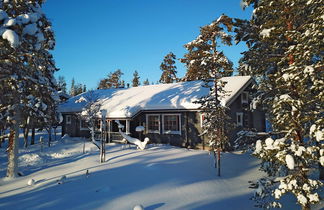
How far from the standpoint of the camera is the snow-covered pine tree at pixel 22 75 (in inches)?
456

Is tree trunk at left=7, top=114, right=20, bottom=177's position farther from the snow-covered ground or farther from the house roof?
the house roof

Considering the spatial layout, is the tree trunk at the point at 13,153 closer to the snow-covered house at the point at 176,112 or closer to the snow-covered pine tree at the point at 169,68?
the snow-covered house at the point at 176,112

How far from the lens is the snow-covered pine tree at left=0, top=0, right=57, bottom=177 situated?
1159 centimetres

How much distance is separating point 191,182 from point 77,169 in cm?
691

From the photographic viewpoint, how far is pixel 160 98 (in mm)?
21141

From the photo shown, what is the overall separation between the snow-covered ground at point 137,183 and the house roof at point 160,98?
504 centimetres

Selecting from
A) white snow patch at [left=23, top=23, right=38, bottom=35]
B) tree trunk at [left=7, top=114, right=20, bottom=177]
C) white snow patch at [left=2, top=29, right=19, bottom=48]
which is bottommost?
tree trunk at [left=7, top=114, right=20, bottom=177]

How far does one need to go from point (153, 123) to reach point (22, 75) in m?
11.5

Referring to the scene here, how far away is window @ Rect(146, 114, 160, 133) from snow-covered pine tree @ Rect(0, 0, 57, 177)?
9.08 meters

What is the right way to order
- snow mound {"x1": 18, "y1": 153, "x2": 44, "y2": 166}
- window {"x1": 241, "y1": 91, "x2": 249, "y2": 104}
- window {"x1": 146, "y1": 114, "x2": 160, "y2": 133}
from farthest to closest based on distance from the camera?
window {"x1": 146, "y1": 114, "x2": 160, "y2": 133} → window {"x1": 241, "y1": 91, "x2": 249, "y2": 104} → snow mound {"x1": 18, "y1": 153, "x2": 44, "y2": 166}

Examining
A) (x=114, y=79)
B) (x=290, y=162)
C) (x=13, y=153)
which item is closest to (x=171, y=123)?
(x=13, y=153)

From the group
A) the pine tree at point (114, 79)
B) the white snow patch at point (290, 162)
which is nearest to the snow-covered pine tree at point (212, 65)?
the white snow patch at point (290, 162)

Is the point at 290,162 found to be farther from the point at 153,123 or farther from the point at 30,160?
the point at 30,160

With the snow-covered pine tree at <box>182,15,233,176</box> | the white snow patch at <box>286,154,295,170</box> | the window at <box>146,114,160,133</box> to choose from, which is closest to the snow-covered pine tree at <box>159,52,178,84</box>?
the snow-covered pine tree at <box>182,15,233,176</box>
